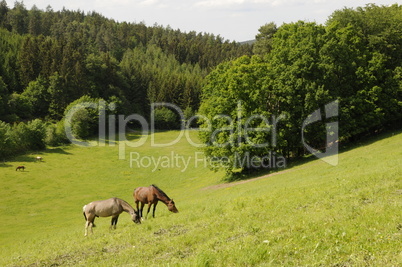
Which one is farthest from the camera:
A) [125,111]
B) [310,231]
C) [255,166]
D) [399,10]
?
[125,111]

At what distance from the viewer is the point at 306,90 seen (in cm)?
4897

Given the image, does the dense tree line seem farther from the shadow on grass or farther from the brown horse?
the brown horse

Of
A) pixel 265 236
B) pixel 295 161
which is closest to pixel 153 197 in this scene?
pixel 265 236

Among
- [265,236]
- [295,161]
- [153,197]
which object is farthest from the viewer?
[295,161]

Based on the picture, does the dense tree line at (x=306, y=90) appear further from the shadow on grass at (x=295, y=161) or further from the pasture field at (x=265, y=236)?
the pasture field at (x=265, y=236)

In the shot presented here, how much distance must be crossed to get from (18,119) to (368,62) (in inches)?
4038

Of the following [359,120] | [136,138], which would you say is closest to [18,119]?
[136,138]

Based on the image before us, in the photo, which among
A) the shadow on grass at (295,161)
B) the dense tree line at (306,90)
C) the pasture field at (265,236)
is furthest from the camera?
the shadow on grass at (295,161)

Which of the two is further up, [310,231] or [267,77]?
[267,77]

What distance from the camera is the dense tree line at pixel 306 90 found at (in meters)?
48.2

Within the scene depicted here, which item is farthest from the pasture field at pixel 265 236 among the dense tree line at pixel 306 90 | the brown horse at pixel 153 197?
the dense tree line at pixel 306 90

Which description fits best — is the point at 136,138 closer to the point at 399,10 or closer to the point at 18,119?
the point at 18,119

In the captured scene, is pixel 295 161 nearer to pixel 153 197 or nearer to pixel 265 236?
pixel 153 197

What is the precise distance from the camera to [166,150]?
94.4 meters
